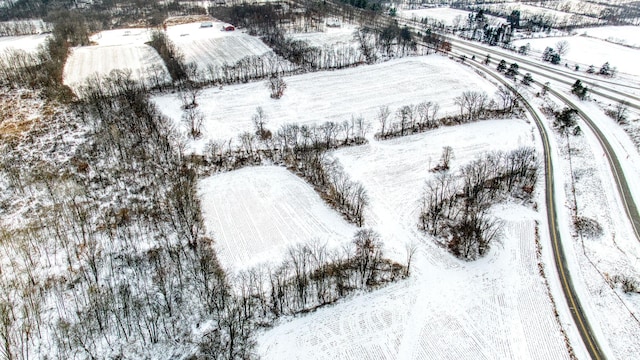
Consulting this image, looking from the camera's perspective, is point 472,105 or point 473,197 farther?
point 472,105

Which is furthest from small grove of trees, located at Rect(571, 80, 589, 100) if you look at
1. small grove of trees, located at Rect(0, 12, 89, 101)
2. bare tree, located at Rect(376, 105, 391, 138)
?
small grove of trees, located at Rect(0, 12, 89, 101)

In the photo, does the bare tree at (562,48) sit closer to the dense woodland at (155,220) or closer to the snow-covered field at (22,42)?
the dense woodland at (155,220)

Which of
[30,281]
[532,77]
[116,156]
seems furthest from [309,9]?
[30,281]

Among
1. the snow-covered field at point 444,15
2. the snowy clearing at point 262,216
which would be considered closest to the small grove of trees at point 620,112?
the snowy clearing at point 262,216

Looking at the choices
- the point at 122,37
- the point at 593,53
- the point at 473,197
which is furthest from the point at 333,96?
the point at 593,53

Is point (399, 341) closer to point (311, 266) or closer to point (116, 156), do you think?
point (311, 266)

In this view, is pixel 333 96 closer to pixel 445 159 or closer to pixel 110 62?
pixel 445 159
